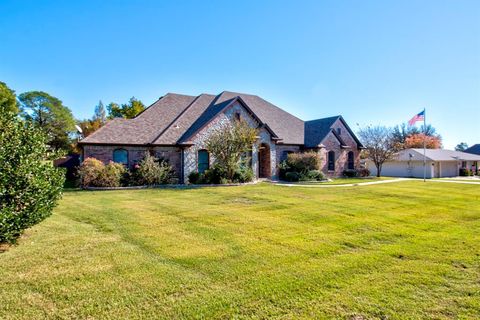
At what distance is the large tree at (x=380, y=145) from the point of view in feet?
106

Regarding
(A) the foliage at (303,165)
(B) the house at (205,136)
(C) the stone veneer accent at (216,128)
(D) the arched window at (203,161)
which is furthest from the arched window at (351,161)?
(D) the arched window at (203,161)

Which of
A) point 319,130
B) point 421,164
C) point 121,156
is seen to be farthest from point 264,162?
point 421,164

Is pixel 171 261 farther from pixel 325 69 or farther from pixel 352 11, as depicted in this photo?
pixel 325 69

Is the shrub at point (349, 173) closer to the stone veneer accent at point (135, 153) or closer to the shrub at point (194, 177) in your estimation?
the shrub at point (194, 177)

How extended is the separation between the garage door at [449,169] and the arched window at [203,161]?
36.4m

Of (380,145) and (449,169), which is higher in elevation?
(380,145)

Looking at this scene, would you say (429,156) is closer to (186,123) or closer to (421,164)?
(421,164)

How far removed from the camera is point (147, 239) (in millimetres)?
6668

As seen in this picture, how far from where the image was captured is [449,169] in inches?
1553

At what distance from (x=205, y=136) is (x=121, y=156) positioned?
652 cm

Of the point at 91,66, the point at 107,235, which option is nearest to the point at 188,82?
the point at 91,66

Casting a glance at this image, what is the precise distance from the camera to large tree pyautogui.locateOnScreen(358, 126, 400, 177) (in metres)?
32.2

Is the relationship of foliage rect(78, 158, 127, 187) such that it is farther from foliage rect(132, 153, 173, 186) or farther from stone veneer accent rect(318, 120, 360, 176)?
stone veneer accent rect(318, 120, 360, 176)

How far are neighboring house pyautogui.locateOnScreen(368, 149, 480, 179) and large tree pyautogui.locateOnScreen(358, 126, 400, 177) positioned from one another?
4.32 meters
